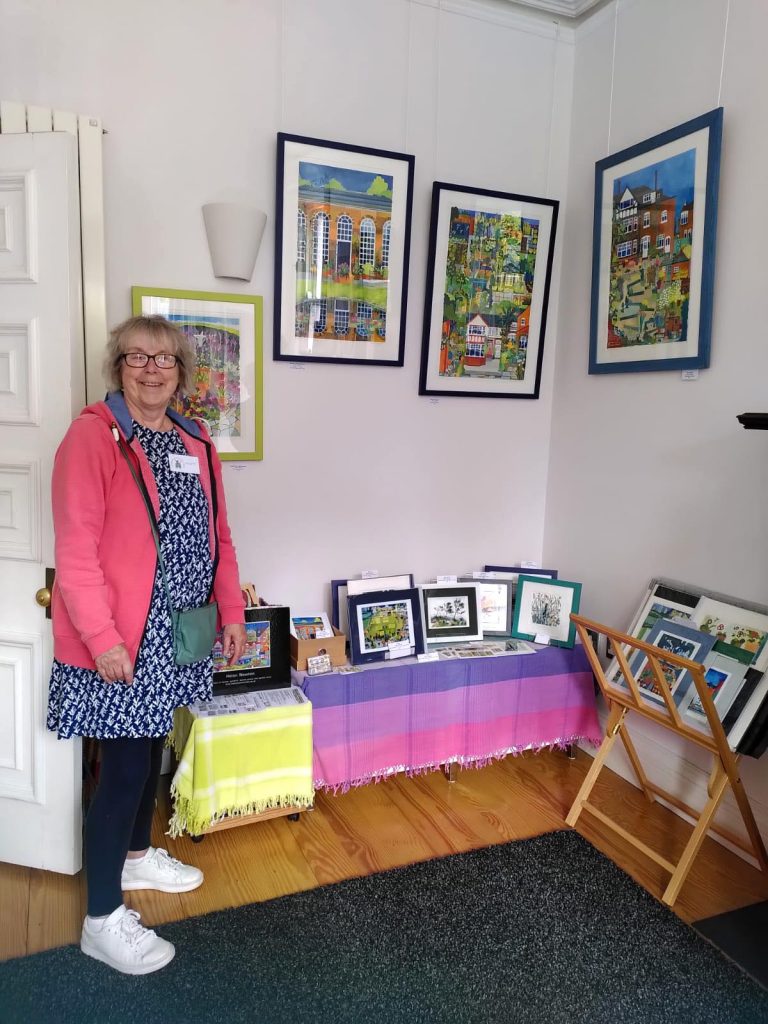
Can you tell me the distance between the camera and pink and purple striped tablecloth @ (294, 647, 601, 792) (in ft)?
8.93

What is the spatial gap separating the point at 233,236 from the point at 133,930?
222 centimetres

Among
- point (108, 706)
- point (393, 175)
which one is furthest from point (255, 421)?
point (108, 706)

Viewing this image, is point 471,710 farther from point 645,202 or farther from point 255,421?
point 645,202

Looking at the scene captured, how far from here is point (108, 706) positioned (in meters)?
1.86

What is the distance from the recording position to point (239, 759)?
2453 mm

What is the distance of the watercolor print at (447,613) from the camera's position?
10.2ft

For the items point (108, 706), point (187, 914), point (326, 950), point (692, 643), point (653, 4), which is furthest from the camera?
point (653, 4)

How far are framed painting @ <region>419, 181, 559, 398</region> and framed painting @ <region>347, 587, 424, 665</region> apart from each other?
90cm

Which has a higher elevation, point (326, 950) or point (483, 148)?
point (483, 148)

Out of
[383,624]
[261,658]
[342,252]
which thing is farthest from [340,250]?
[261,658]

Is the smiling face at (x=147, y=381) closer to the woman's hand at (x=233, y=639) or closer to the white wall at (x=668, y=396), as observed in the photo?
the woman's hand at (x=233, y=639)

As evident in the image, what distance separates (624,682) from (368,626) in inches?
39.1

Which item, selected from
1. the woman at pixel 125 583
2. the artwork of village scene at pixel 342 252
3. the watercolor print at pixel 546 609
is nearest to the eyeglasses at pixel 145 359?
the woman at pixel 125 583

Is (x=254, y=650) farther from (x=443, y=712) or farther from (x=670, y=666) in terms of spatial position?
(x=670, y=666)
